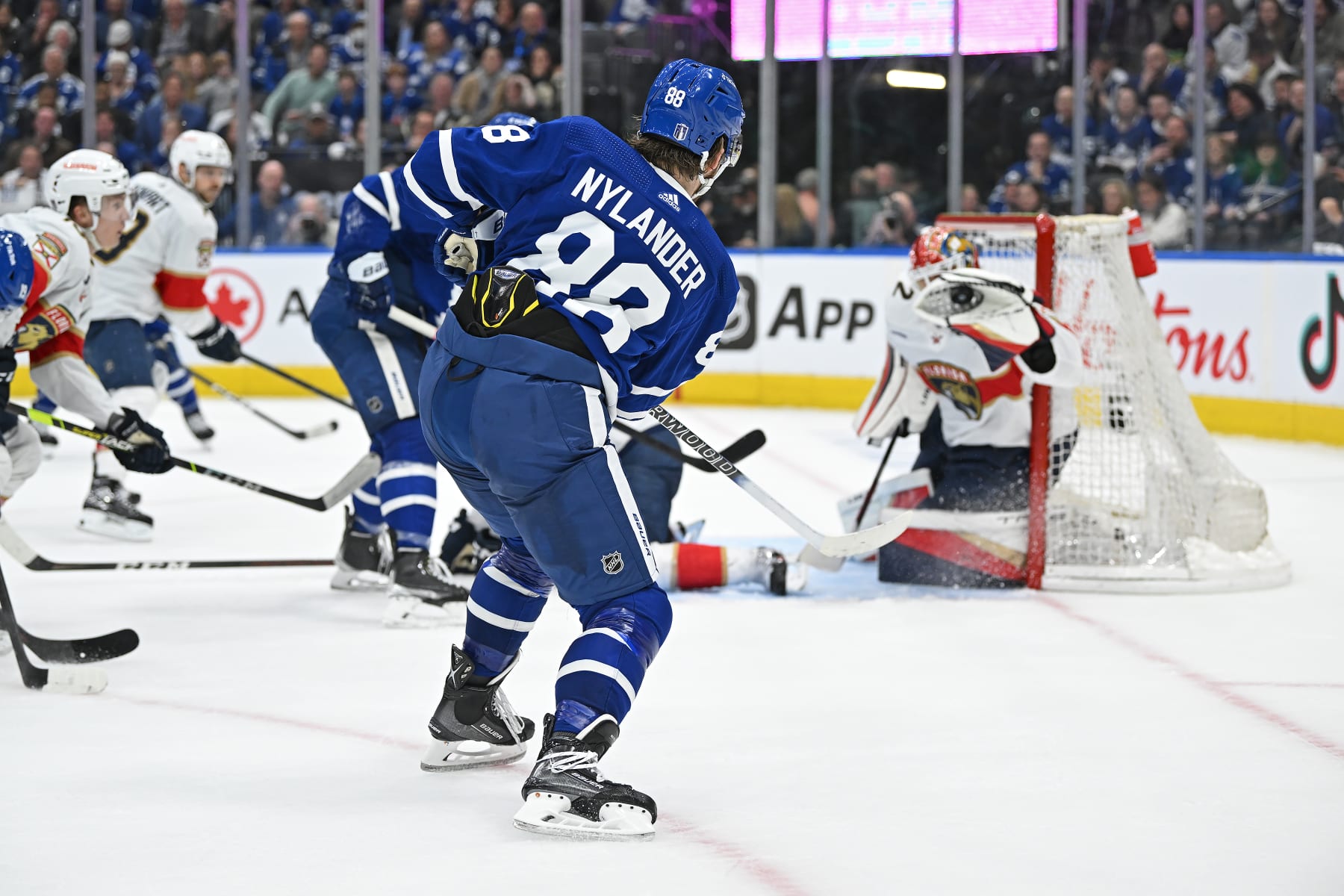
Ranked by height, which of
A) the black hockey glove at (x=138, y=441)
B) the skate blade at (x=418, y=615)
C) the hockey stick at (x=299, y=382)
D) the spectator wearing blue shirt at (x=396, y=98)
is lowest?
the skate blade at (x=418, y=615)

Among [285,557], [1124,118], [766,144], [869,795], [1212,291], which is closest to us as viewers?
[869,795]

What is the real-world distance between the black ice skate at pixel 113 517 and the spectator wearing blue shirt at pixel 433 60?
432 centimetres

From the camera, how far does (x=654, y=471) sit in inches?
164

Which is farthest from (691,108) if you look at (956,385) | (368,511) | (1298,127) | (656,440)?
(1298,127)

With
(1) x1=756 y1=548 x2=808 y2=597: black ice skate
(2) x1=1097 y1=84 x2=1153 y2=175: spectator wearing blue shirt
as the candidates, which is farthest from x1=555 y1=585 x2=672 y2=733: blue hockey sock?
(2) x1=1097 y1=84 x2=1153 y2=175: spectator wearing blue shirt

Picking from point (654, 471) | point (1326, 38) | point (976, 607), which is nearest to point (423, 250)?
point (654, 471)

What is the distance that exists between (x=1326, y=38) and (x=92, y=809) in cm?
631

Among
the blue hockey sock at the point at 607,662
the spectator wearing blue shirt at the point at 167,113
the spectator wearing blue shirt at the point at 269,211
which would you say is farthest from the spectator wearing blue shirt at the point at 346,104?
the blue hockey sock at the point at 607,662

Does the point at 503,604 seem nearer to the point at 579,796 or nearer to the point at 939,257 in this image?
the point at 579,796

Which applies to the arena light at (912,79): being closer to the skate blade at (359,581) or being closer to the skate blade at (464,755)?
Answer: the skate blade at (359,581)

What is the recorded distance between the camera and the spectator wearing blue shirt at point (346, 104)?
8.71m

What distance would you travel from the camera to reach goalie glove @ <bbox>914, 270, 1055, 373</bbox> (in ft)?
13.0

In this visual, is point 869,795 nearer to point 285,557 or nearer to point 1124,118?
point 285,557

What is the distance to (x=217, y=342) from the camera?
219 inches
